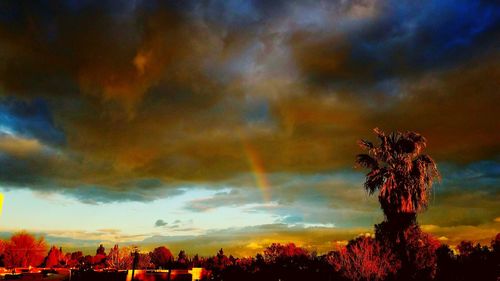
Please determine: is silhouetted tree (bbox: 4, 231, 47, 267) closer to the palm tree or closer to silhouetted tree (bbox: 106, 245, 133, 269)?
silhouetted tree (bbox: 106, 245, 133, 269)

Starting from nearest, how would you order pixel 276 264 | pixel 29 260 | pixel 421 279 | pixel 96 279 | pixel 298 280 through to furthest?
pixel 421 279
pixel 298 280
pixel 276 264
pixel 96 279
pixel 29 260

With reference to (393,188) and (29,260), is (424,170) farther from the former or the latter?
(29,260)

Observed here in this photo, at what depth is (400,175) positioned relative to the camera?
114ft

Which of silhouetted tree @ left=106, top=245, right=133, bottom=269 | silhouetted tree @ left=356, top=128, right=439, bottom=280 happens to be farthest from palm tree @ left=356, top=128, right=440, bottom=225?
silhouetted tree @ left=106, top=245, right=133, bottom=269

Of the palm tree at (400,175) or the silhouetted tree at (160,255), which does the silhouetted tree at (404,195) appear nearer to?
the palm tree at (400,175)

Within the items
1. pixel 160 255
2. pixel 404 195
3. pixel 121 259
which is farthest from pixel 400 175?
pixel 160 255

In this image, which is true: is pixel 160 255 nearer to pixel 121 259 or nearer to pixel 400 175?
pixel 121 259

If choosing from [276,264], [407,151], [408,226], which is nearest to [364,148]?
[407,151]

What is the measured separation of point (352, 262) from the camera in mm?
36312

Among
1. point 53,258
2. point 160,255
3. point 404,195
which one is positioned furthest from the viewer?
point 160,255

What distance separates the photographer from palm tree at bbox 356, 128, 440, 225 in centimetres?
3397

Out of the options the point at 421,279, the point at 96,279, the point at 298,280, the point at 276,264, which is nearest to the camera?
the point at 421,279

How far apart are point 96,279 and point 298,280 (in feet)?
129

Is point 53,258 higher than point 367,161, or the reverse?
point 367,161
